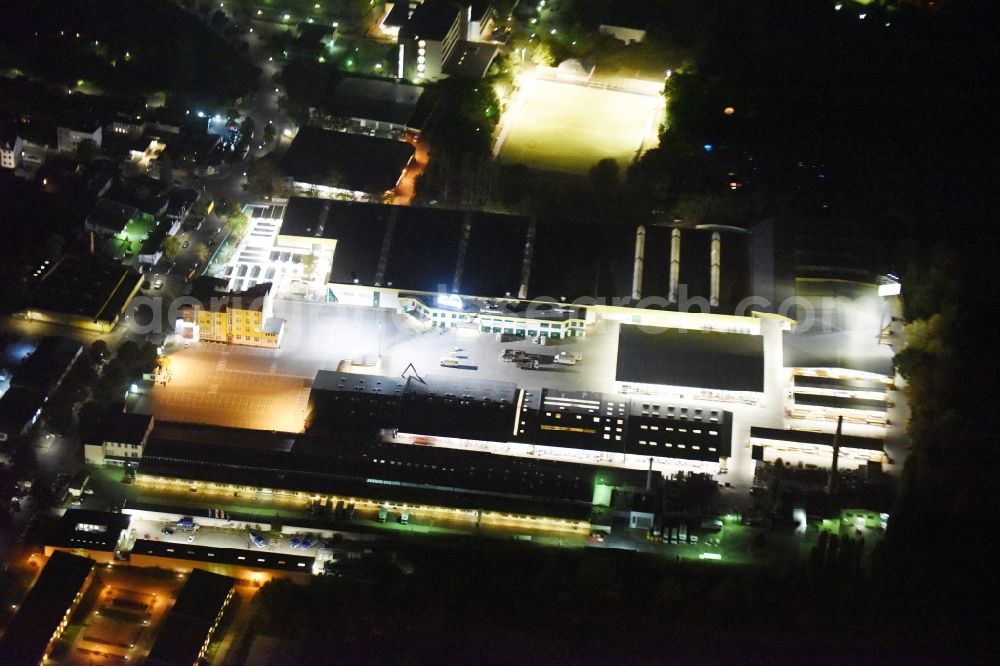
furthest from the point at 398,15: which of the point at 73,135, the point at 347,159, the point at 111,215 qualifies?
the point at 111,215

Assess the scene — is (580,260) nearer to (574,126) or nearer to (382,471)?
(574,126)

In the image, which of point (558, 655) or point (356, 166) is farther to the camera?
point (356, 166)

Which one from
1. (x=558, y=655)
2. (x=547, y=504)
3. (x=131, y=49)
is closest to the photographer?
(x=558, y=655)

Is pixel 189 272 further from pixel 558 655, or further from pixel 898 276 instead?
pixel 898 276

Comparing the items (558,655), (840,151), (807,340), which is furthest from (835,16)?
(558,655)

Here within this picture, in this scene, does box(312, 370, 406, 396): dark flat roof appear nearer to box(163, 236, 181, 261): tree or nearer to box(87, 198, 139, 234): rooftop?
box(163, 236, 181, 261): tree

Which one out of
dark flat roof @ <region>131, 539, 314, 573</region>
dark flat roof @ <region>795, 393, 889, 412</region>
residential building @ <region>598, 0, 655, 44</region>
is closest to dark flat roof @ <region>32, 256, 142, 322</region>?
dark flat roof @ <region>131, 539, 314, 573</region>

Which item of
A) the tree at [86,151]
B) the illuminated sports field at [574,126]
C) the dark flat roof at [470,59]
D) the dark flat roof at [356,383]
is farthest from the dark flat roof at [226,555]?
the dark flat roof at [470,59]

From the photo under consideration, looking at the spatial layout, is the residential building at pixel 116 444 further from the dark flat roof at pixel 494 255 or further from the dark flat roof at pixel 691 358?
the dark flat roof at pixel 691 358
